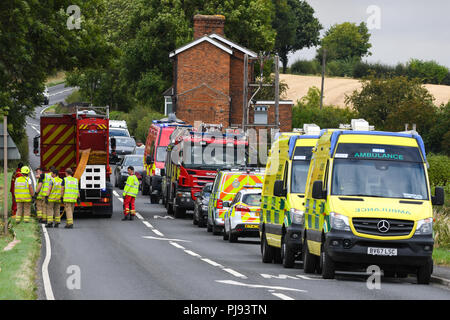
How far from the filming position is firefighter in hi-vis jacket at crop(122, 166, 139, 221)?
36.2 m

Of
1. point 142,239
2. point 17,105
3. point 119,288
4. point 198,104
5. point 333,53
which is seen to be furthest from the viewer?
point 333,53

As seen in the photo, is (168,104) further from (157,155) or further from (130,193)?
(130,193)

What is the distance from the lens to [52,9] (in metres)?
37.5

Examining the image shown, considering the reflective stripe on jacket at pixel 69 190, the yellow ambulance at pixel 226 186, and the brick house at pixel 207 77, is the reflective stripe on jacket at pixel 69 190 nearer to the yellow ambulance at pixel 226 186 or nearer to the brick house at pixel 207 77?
the yellow ambulance at pixel 226 186

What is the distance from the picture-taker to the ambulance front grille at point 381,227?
18156 mm

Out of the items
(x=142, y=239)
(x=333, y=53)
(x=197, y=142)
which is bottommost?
(x=142, y=239)

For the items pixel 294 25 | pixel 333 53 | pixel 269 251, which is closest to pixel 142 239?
pixel 269 251

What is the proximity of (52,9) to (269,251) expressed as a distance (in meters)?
17.8

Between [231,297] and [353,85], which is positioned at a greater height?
[353,85]

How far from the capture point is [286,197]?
22.0 metres

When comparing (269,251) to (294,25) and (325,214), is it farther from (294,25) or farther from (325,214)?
(294,25)

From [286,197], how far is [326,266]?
11.4ft

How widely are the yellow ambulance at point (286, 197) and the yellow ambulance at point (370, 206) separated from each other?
1.18 meters
